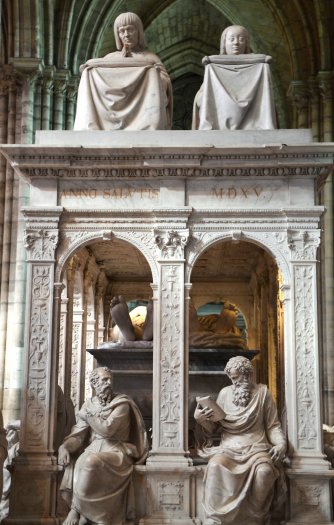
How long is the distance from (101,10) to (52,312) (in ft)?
50.8

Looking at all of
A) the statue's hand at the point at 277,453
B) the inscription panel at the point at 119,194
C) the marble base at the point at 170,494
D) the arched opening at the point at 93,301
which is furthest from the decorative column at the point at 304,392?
the arched opening at the point at 93,301

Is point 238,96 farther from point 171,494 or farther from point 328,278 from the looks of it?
point 328,278

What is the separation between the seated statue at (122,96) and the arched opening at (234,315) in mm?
1932

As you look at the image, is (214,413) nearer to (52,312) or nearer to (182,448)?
(182,448)

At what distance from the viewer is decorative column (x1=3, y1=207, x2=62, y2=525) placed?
10562 millimetres

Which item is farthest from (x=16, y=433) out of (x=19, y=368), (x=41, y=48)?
(x=41, y=48)

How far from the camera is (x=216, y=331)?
1395cm

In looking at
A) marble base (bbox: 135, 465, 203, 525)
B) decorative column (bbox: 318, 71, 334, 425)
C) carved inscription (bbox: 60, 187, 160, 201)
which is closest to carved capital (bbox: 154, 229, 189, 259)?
carved inscription (bbox: 60, 187, 160, 201)

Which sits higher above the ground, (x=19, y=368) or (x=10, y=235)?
(x=10, y=235)

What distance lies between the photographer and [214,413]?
10.3 metres

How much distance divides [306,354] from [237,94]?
348 centimetres

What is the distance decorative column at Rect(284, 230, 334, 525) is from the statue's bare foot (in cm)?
243

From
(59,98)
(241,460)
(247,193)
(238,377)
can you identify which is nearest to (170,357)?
(238,377)

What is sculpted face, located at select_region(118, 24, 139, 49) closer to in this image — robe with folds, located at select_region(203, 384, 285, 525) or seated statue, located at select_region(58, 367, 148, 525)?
seated statue, located at select_region(58, 367, 148, 525)
